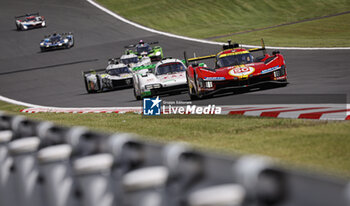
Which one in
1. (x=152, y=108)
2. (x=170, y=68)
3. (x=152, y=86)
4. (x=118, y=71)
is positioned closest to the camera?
(x=152, y=108)

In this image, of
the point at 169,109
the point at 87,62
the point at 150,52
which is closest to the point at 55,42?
the point at 87,62

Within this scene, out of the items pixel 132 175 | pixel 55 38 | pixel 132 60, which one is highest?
pixel 132 175

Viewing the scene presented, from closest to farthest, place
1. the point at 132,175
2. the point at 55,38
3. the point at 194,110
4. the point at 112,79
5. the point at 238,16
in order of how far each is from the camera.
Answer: the point at 132,175 < the point at 194,110 < the point at 112,79 < the point at 55,38 < the point at 238,16

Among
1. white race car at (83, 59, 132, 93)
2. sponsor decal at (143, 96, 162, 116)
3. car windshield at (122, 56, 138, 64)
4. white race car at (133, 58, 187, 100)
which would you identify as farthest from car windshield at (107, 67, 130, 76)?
sponsor decal at (143, 96, 162, 116)

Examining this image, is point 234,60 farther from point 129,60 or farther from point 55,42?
point 55,42

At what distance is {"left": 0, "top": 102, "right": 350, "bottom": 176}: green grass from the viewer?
7129 millimetres

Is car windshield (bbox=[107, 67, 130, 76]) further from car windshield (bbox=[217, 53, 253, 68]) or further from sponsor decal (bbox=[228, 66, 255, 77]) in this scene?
sponsor decal (bbox=[228, 66, 255, 77])

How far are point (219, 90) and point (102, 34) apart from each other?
33.8 m

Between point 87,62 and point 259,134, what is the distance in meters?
30.1

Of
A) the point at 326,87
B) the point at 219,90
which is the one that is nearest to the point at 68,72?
the point at 219,90

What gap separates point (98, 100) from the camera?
21734mm

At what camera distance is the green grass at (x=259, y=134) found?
281 inches

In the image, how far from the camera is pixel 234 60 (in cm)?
1798

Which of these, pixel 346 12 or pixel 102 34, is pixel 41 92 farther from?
pixel 346 12
